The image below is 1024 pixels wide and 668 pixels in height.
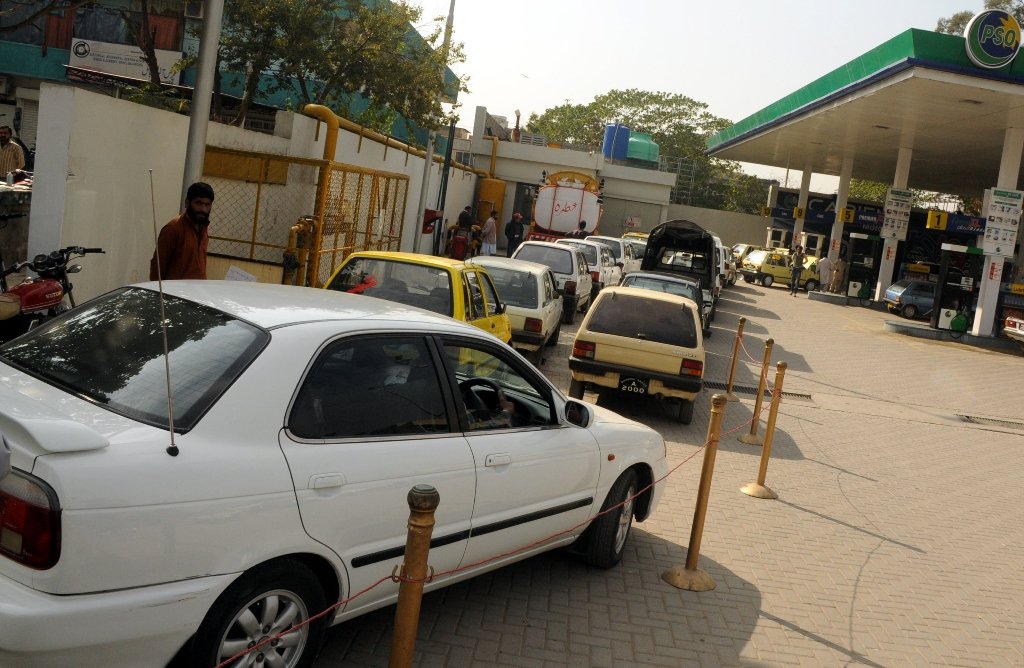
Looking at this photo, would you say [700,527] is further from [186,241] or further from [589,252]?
[589,252]

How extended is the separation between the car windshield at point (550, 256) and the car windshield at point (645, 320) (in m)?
6.78

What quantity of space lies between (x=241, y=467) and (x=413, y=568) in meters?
0.75

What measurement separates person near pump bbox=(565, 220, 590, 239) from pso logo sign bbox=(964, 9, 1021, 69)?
Answer: 12176 millimetres

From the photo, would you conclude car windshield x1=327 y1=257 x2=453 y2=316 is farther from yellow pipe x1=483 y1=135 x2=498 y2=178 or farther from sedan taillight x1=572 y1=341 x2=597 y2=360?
yellow pipe x1=483 y1=135 x2=498 y2=178

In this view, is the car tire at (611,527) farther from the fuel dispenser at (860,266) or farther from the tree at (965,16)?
the tree at (965,16)

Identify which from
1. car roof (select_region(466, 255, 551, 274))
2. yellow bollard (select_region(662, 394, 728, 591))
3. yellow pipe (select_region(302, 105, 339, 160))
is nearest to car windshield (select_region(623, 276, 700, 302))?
car roof (select_region(466, 255, 551, 274))

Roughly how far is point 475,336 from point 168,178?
761cm

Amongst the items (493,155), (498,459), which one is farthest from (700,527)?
(493,155)

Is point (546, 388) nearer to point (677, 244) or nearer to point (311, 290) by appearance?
point (311, 290)

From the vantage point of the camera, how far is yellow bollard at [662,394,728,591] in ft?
19.9

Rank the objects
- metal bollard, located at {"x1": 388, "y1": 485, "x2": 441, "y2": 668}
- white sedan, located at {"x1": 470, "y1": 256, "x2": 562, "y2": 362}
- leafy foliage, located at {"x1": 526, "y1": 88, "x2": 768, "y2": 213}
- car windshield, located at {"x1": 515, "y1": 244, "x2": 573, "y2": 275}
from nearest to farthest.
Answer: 1. metal bollard, located at {"x1": 388, "y1": 485, "x2": 441, "y2": 668}
2. white sedan, located at {"x1": 470, "y1": 256, "x2": 562, "y2": 362}
3. car windshield, located at {"x1": 515, "y1": 244, "x2": 573, "y2": 275}
4. leafy foliage, located at {"x1": 526, "y1": 88, "x2": 768, "y2": 213}

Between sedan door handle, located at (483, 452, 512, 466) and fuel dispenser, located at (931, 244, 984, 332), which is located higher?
fuel dispenser, located at (931, 244, 984, 332)

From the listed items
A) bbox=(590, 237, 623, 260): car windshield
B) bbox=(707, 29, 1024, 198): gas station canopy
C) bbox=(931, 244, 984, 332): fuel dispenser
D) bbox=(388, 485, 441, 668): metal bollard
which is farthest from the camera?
bbox=(590, 237, 623, 260): car windshield

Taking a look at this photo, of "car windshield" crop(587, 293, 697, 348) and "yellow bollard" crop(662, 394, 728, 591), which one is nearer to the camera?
"yellow bollard" crop(662, 394, 728, 591)
